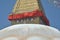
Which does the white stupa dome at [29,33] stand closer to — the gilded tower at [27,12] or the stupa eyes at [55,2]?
the gilded tower at [27,12]

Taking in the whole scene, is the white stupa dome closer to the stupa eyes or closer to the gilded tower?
the gilded tower

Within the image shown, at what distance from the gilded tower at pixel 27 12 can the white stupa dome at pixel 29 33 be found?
296 mm

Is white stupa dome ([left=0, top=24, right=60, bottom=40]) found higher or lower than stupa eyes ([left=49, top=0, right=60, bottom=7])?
lower

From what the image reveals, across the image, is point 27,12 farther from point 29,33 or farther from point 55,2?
point 29,33

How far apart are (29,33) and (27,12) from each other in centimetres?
42

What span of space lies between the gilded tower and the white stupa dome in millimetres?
296

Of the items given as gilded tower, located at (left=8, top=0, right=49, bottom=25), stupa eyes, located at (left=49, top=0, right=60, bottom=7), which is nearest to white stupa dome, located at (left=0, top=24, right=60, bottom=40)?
gilded tower, located at (left=8, top=0, right=49, bottom=25)

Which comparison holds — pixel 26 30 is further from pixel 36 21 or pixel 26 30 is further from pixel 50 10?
pixel 50 10

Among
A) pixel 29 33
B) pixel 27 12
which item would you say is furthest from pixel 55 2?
pixel 29 33

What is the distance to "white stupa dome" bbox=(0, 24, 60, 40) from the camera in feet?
3.47

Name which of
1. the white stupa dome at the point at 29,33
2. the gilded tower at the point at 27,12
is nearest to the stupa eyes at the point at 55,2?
the gilded tower at the point at 27,12

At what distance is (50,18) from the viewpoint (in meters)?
1.48

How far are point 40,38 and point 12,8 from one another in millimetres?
A: 580

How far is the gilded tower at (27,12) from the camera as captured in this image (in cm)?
143
